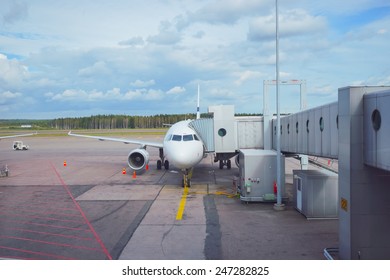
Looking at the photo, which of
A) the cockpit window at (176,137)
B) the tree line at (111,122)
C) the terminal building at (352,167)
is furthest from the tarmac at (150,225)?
the tree line at (111,122)

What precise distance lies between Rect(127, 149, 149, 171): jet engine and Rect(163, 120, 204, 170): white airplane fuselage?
562 centimetres

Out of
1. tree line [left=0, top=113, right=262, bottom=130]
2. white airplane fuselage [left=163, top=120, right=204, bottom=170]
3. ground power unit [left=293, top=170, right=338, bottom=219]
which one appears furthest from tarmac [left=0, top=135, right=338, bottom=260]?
tree line [left=0, top=113, right=262, bottom=130]

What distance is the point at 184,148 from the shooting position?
78.1 feet

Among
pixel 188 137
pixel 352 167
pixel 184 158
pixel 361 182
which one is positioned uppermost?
pixel 188 137

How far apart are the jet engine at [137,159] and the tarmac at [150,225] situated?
3.65m

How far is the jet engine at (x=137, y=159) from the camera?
30.7 m

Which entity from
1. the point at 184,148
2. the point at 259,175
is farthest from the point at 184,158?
the point at 259,175

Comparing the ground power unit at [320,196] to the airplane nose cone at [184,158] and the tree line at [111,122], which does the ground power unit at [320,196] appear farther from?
the tree line at [111,122]

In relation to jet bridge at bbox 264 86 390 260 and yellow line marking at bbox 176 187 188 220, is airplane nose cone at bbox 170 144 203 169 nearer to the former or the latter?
yellow line marking at bbox 176 187 188 220

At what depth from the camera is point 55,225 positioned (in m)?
15.9

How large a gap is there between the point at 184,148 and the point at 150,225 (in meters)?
8.76

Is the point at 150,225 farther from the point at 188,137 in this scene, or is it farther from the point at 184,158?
the point at 188,137
